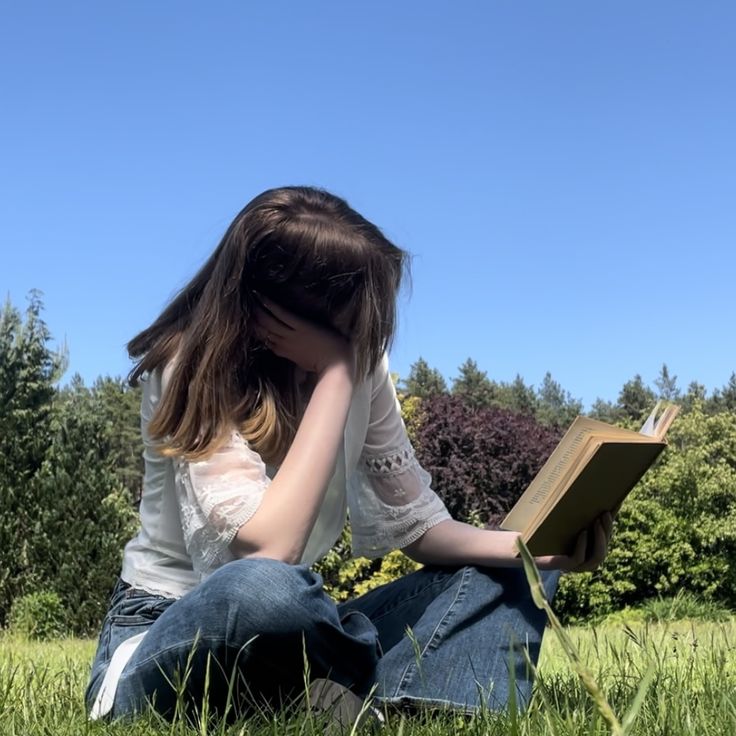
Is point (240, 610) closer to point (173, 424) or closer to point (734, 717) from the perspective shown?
point (173, 424)

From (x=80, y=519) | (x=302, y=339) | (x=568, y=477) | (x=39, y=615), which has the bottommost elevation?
(x=39, y=615)

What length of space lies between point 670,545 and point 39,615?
352 inches

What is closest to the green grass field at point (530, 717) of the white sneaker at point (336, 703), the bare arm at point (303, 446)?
the white sneaker at point (336, 703)

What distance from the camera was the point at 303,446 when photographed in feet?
6.56

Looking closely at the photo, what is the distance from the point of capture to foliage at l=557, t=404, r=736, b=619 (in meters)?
12.6

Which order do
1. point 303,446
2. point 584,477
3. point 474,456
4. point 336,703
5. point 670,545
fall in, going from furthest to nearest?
1. point 474,456
2. point 670,545
3. point 303,446
4. point 584,477
5. point 336,703

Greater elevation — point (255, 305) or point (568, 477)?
point (255, 305)

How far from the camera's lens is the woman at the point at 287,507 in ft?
5.74

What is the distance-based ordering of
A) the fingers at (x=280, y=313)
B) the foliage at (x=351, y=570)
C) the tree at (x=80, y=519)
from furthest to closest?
the foliage at (x=351, y=570)
the tree at (x=80, y=519)
the fingers at (x=280, y=313)

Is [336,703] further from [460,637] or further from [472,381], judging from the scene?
[472,381]

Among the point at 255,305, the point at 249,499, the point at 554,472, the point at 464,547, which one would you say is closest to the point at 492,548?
the point at 464,547

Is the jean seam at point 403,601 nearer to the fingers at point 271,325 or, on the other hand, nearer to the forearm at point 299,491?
the forearm at point 299,491

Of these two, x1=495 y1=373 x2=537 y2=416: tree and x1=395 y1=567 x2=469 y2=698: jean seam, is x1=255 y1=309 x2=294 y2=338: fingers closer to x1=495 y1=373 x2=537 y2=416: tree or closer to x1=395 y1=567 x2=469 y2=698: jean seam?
x1=395 y1=567 x2=469 y2=698: jean seam

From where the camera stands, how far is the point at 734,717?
4.33 ft
